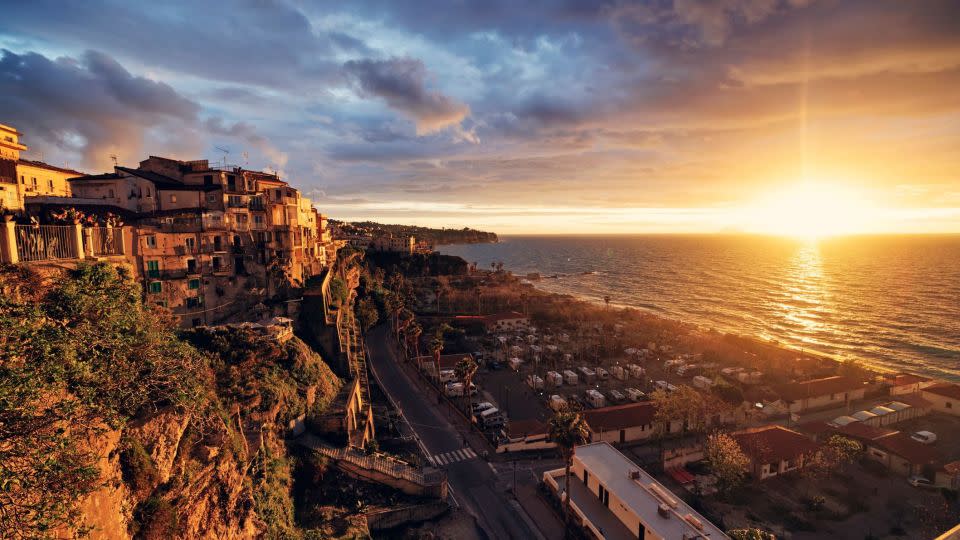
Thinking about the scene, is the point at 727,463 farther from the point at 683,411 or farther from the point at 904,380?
the point at 904,380

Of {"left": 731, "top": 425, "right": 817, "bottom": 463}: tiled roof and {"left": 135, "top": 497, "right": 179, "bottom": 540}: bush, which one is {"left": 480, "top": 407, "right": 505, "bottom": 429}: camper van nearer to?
{"left": 731, "top": 425, "right": 817, "bottom": 463}: tiled roof

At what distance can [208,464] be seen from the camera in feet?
67.1

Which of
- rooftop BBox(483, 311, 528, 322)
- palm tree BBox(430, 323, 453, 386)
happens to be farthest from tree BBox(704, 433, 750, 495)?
rooftop BBox(483, 311, 528, 322)

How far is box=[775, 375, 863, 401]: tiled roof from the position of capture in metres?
52.3

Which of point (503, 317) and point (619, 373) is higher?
point (503, 317)

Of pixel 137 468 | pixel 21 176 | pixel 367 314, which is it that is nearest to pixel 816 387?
pixel 367 314

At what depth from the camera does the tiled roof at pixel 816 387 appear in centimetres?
5234

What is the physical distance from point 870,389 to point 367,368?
66691 millimetres

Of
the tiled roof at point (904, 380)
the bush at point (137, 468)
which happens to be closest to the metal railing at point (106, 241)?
the bush at point (137, 468)

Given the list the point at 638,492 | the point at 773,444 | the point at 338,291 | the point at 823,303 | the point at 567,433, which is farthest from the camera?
the point at 823,303

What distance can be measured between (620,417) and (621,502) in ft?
50.0

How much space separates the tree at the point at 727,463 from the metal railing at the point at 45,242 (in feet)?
155

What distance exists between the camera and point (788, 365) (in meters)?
65.6

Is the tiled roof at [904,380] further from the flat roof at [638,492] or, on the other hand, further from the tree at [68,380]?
the tree at [68,380]
